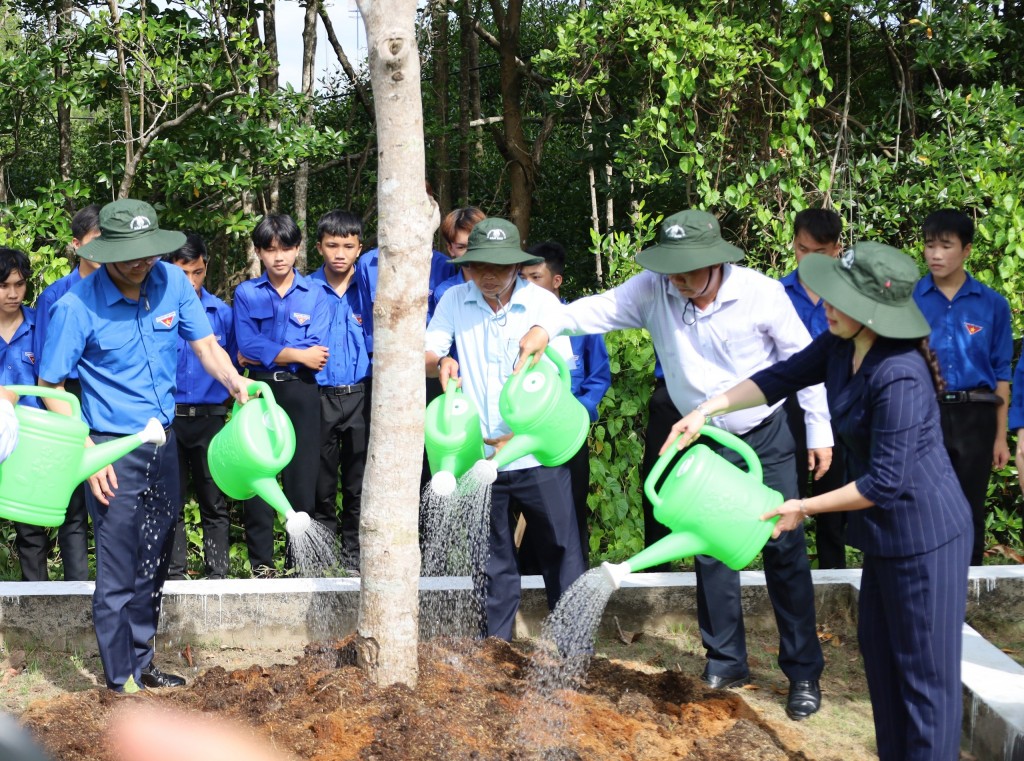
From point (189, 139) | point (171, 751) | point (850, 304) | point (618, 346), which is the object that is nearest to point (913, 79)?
point (618, 346)

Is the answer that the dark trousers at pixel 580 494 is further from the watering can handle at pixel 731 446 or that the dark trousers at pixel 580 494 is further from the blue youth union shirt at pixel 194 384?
the blue youth union shirt at pixel 194 384

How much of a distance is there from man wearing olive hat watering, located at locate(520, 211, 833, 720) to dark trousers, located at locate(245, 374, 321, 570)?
1777mm

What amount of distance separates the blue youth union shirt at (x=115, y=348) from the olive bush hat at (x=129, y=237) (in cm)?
16

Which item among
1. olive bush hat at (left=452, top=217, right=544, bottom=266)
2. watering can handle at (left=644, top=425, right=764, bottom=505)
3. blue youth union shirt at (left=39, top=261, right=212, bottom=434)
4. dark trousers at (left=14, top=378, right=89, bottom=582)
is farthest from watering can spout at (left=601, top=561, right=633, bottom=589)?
dark trousers at (left=14, top=378, right=89, bottom=582)

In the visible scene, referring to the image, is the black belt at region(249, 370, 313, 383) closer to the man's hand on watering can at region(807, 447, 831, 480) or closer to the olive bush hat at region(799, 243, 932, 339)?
the man's hand on watering can at region(807, 447, 831, 480)

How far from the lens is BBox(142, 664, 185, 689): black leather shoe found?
4.41 meters

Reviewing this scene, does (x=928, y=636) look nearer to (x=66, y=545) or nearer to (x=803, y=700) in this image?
(x=803, y=700)

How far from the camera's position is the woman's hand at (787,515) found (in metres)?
3.36

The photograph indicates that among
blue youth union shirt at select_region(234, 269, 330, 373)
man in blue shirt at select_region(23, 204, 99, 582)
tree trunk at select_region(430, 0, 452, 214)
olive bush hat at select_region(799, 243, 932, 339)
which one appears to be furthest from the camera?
tree trunk at select_region(430, 0, 452, 214)

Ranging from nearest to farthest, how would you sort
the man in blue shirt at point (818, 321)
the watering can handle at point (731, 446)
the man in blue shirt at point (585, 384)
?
the watering can handle at point (731, 446)
the man in blue shirt at point (818, 321)
the man in blue shirt at point (585, 384)

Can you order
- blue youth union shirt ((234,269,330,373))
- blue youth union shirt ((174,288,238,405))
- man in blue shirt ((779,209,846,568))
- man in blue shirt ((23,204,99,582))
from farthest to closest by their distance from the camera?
1. blue youth union shirt ((234,269,330,373))
2. blue youth union shirt ((174,288,238,405))
3. man in blue shirt ((23,204,99,582))
4. man in blue shirt ((779,209,846,568))

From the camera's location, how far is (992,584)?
502cm

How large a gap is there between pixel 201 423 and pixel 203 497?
0.38 metres

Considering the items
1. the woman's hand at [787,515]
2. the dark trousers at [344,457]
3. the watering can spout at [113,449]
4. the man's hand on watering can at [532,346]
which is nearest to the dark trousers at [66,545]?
the dark trousers at [344,457]
